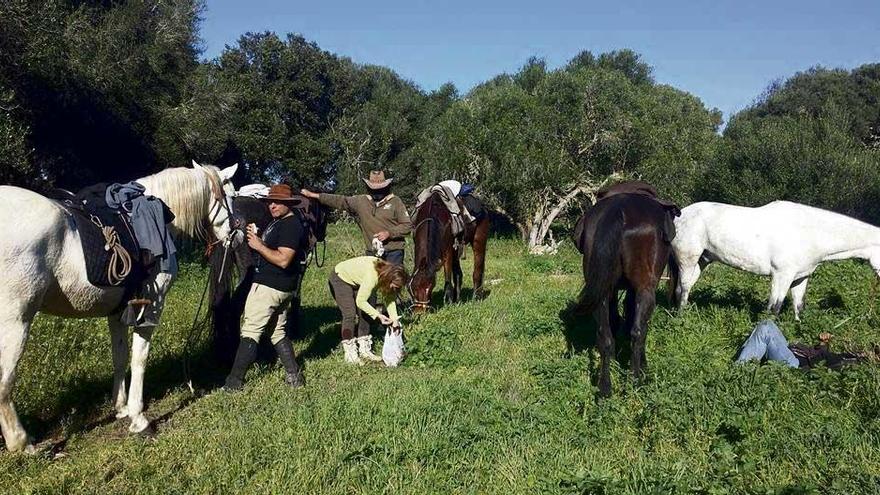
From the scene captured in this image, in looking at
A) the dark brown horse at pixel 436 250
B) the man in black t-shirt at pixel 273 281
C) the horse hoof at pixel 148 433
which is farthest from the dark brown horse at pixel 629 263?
the horse hoof at pixel 148 433

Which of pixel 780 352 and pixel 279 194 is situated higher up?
pixel 279 194

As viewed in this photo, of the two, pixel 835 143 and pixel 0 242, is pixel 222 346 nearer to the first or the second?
pixel 0 242

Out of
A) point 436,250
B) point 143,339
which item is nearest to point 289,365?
point 143,339

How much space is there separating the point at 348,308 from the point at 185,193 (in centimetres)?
239

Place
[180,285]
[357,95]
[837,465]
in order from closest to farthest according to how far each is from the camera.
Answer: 1. [837,465]
2. [180,285]
3. [357,95]

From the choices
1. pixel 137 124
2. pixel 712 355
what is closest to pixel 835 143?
pixel 712 355

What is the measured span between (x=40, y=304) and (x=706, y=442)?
4982 mm

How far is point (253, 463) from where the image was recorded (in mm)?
4020

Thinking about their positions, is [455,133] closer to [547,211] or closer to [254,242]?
[547,211]

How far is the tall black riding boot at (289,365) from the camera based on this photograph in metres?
5.91

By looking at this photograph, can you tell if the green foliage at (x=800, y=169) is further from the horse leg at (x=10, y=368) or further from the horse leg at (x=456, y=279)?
the horse leg at (x=10, y=368)

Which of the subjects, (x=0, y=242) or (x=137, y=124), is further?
(x=137, y=124)

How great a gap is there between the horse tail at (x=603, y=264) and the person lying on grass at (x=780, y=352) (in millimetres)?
Result: 1538

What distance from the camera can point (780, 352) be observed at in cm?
573
